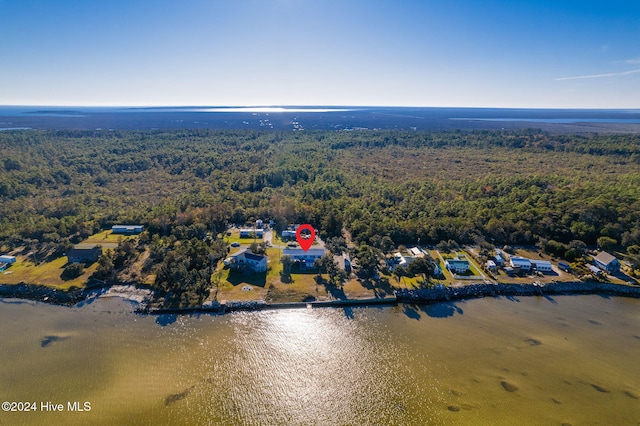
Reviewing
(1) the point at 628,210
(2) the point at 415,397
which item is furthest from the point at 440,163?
(2) the point at 415,397

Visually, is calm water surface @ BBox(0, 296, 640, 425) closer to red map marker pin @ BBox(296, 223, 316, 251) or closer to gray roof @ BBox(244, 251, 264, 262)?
gray roof @ BBox(244, 251, 264, 262)

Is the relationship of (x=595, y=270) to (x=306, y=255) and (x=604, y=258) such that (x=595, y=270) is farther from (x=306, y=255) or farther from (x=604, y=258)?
(x=306, y=255)

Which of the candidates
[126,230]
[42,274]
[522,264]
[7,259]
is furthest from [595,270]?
[7,259]

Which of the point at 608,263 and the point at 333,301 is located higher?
the point at 608,263

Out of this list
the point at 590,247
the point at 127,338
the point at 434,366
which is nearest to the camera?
the point at 434,366

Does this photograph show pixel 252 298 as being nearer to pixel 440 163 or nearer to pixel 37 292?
pixel 37 292

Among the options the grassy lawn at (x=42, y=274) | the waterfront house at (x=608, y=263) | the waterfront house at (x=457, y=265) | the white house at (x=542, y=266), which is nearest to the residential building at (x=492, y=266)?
the waterfront house at (x=457, y=265)

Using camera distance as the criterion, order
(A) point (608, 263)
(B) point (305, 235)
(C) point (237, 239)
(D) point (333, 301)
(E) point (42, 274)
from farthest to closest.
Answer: (B) point (305, 235) < (C) point (237, 239) < (A) point (608, 263) < (E) point (42, 274) < (D) point (333, 301)
